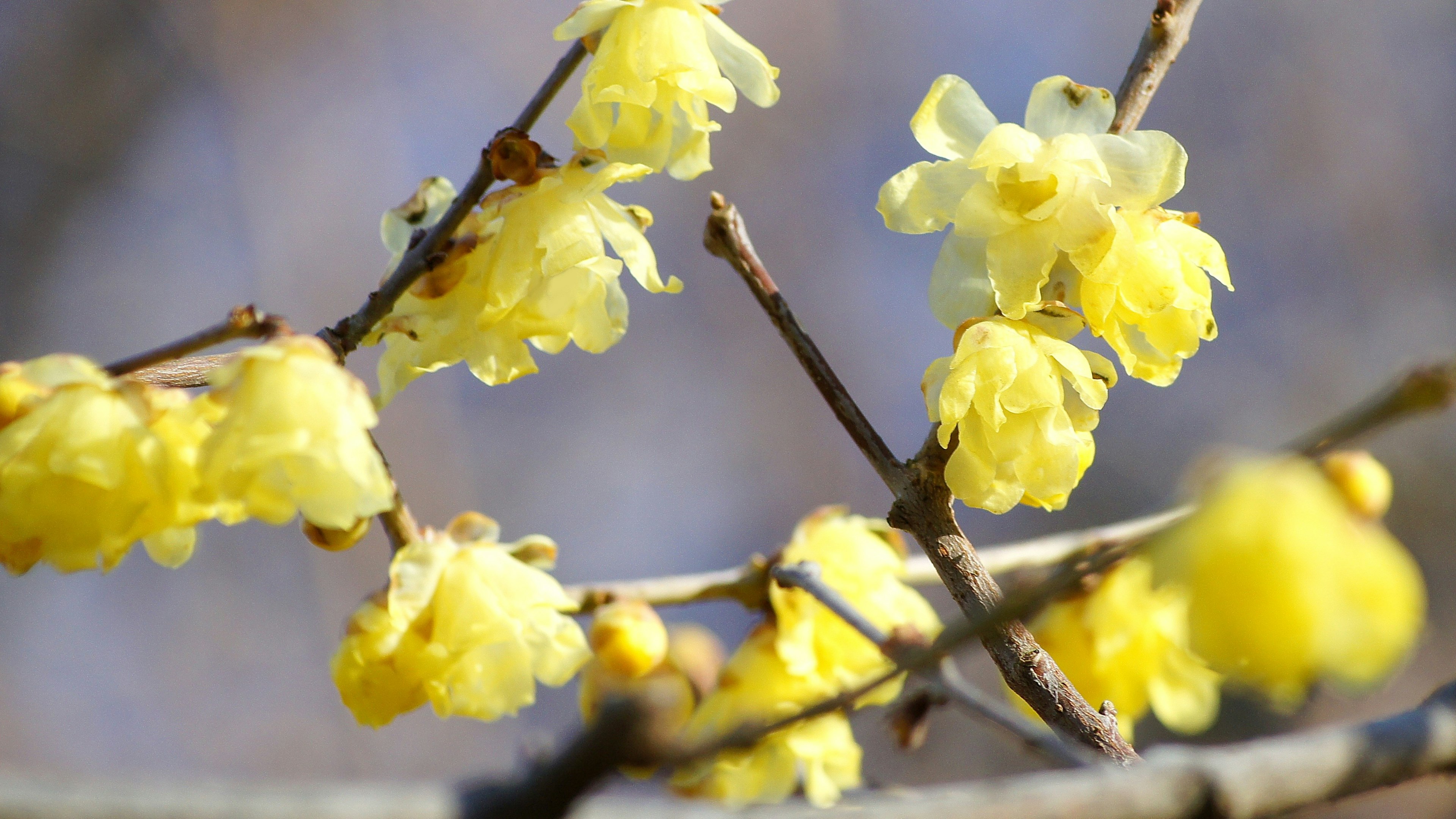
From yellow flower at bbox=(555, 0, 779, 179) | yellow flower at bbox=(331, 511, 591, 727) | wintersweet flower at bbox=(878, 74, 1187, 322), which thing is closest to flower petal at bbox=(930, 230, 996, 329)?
wintersweet flower at bbox=(878, 74, 1187, 322)

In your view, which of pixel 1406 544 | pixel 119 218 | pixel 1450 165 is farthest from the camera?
pixel 1450 165

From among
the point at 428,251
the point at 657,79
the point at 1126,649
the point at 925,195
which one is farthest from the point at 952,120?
the point at 1126,649

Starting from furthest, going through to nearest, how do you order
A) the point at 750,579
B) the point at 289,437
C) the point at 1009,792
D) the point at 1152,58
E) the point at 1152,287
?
the point at 750,579, the point at 1152,58, the point at 1152,287, the point at 289,437, the point at 1009,792

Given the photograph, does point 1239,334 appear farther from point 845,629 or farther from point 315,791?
point 315,791

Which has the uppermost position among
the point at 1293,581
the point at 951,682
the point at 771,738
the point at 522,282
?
A: the point at 522,282

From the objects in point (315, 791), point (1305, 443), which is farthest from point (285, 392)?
point (1305, 443)

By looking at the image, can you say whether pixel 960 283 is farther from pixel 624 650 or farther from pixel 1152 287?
pixel 624 650

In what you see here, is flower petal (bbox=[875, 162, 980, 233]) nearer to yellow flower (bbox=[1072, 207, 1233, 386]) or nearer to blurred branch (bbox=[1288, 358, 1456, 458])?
yellow flower (bbox=[1072, 207, 1233, 386])
